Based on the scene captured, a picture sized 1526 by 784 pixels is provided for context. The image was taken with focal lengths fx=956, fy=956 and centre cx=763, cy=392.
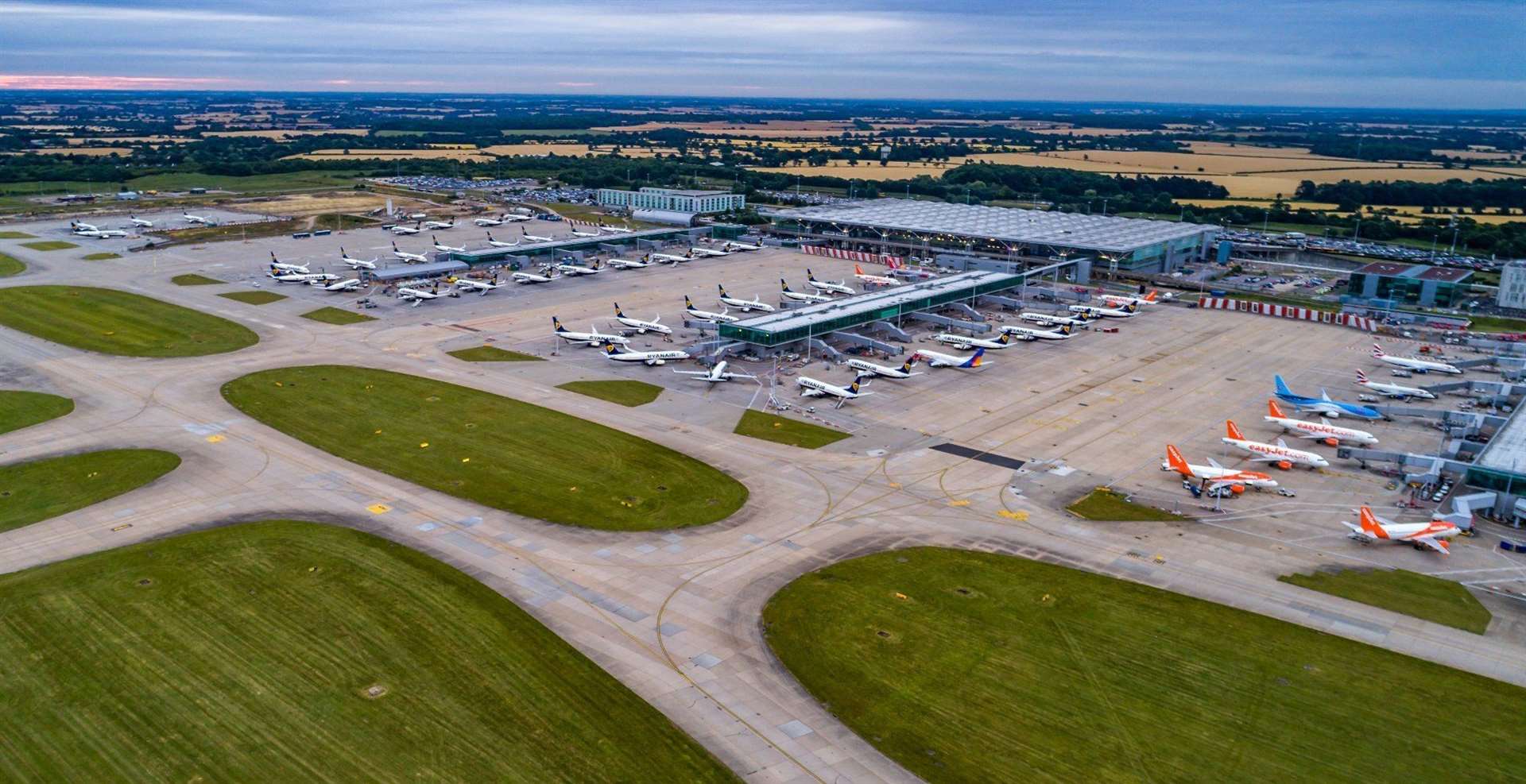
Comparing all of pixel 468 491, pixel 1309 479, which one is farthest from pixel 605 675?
pixel 1309 479

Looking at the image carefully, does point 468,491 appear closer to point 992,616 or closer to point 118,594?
point 118,594

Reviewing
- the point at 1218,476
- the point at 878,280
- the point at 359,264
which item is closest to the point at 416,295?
the point at 359,264

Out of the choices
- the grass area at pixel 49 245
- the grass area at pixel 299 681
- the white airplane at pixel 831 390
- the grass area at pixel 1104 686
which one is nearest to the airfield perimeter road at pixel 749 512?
the white airplane at pixel 831 390

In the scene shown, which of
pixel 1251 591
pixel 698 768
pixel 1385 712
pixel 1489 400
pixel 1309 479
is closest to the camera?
pixel 698 768

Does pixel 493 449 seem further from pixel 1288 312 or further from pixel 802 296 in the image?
pixel 1288 312

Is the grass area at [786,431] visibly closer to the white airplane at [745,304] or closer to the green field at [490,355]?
the green field at [490,355]
